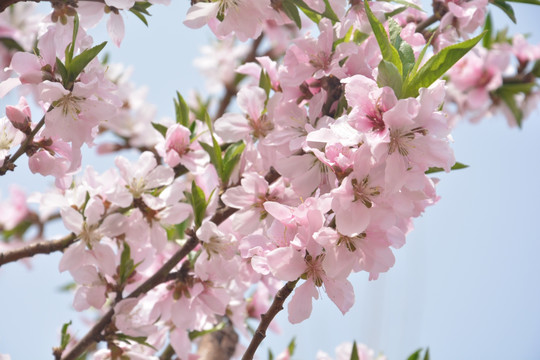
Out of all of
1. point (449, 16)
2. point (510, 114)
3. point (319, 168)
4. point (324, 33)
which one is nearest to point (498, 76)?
point (510, 114)

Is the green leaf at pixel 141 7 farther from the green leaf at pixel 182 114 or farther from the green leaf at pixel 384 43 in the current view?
the green leaf at pixel 384 43

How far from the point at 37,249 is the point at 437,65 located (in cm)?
97

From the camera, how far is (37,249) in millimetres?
1283

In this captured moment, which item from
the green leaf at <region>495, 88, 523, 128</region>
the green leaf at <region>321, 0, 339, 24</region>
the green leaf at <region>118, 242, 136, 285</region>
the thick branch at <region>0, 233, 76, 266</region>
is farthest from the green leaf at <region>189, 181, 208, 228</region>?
the green leaf at <region>495, 88, 523, 128</region>

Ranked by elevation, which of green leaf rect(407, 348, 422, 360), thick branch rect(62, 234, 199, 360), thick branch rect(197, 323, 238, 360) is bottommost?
green leaf rect(407, 348, 422, 360)

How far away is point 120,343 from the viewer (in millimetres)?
1271

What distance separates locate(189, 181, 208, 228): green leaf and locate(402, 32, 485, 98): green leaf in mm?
500

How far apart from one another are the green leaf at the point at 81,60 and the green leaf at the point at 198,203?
1.10 feet

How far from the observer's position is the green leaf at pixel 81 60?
95 centimetres

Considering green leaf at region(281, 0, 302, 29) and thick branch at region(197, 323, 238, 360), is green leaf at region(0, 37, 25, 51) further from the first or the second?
thick branch at region(197, 323, 238, 360)

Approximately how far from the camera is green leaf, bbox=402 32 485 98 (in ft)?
2.81

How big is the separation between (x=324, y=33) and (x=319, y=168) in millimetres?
303

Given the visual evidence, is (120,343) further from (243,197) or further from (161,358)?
(243,197)

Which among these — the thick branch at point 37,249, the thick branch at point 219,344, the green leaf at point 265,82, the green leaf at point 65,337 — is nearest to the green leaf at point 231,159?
the green leaf at point 265,82
